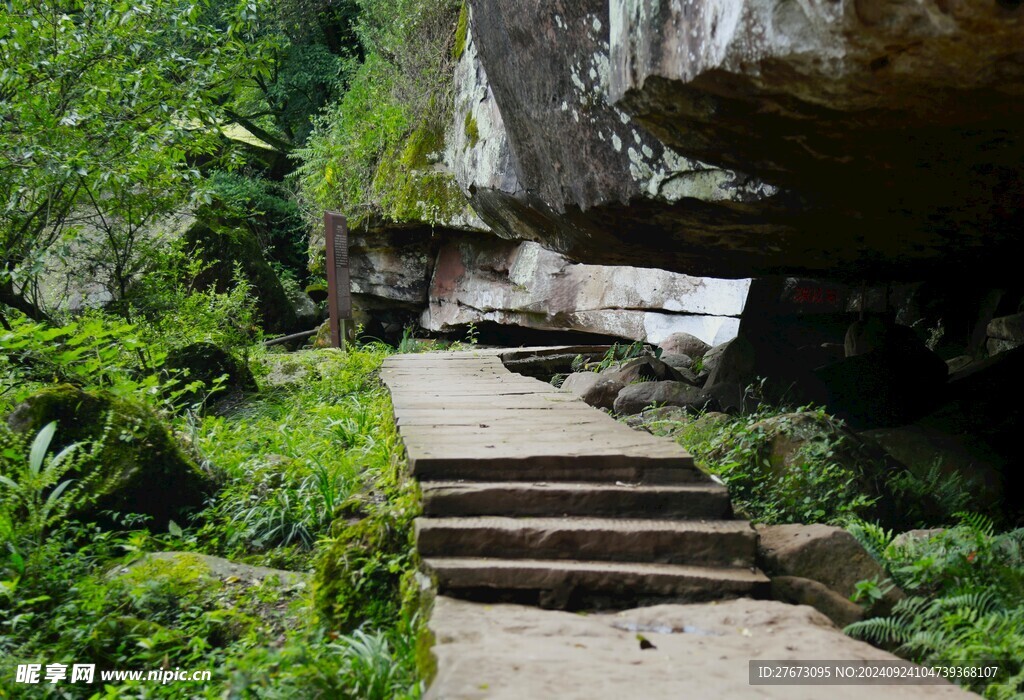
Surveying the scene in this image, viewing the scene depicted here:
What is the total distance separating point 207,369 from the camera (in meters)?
7.84

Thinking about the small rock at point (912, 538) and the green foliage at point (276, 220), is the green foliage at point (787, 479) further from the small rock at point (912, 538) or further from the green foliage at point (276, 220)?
the green foliage at point (276, 220)

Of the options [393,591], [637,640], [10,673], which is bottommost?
[10,673]

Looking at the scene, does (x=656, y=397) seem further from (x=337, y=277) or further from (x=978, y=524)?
(x=337, y=277)

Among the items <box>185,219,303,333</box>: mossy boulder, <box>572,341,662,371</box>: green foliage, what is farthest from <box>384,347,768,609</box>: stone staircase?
<box>185,219,303,333</box>: mossy boulder

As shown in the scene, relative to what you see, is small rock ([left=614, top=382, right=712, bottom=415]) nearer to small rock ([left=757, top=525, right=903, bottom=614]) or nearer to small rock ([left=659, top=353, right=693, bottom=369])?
small rock ([left=659, top=353, right=693, bottom=369])

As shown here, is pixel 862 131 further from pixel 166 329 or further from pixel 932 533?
pixel 166 329

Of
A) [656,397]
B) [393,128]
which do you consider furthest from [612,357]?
[393,128]

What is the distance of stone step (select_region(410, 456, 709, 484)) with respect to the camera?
3.12m

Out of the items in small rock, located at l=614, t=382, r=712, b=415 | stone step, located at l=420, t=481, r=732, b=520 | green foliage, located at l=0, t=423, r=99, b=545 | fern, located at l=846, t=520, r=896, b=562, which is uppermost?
stone step, located at l=420, t=481, r=732, b=520

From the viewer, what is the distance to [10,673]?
3195 mm

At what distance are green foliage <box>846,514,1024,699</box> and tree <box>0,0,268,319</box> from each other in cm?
619

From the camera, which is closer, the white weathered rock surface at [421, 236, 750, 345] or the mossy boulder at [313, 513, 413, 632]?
the mossy boulder at [313, 513, 413, 632]

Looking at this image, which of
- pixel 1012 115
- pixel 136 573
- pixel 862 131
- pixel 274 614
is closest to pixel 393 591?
pixel 274 614

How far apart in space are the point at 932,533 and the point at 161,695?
3.33 meters
